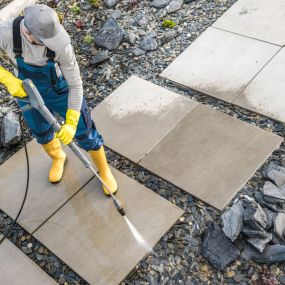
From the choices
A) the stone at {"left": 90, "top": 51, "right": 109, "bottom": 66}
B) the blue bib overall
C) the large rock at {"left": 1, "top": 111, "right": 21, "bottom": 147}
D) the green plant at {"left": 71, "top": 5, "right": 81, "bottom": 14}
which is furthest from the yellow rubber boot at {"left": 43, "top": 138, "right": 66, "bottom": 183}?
the green plant at {"left": 71, "top": 5, "right": 81, "bottom": 14}

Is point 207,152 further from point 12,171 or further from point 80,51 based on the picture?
point 80,51

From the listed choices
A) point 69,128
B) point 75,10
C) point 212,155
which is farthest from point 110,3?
point 69,128

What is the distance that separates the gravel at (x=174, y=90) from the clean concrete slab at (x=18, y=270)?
7cm

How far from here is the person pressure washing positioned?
2644mm

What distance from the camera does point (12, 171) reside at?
4141 mm

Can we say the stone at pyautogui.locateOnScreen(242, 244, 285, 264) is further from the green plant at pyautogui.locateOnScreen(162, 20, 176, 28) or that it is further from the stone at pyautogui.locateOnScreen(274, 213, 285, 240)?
the green plant at pyautogui.locateOnScreen(162, 20, 176, 28)

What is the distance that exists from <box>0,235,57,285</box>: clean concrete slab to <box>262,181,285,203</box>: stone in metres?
1.86

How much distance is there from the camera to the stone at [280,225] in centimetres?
333

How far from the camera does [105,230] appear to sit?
358cm

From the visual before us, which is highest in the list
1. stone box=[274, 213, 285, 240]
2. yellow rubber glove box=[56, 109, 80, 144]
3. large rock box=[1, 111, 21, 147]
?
yellow rubber glove box=[56, 109, 80, 144]

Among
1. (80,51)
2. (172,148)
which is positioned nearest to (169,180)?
(172,148)

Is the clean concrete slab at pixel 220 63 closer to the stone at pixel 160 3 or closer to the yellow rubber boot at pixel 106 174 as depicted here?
the stone at pixel 160 3

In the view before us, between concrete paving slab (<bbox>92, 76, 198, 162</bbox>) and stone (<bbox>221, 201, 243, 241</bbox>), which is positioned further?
concrete paving slab (<bbox>92, 76, 198, 162</bbox>)

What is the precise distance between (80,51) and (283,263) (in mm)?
3400
